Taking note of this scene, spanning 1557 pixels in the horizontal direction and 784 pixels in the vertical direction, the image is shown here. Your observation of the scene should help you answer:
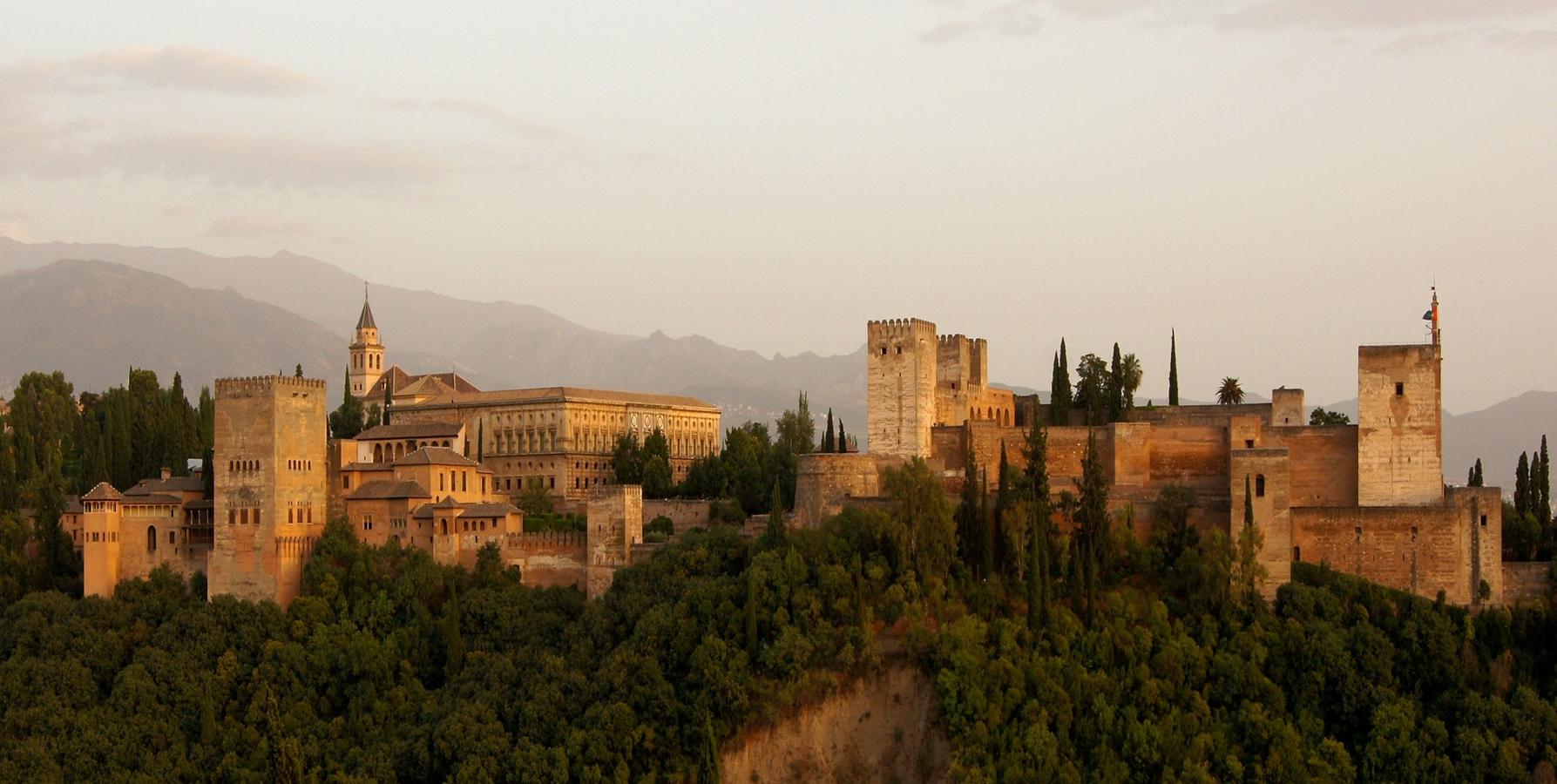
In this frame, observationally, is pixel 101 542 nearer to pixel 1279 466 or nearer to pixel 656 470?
pixel 656 470

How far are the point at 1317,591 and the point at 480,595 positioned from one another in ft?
64.7

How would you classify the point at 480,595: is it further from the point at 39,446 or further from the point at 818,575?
the point at 39,446

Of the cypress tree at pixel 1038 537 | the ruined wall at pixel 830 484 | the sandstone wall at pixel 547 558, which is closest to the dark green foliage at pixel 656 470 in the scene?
the sandstone wall at pixel 547 558

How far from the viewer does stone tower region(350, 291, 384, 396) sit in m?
82.4

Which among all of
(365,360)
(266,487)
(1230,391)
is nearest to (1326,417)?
(1230,391)

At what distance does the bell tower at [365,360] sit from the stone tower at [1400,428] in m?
48.2

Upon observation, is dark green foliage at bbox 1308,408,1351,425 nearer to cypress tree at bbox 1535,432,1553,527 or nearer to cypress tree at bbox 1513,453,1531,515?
cypress tree at bbox 1513,453,1531,515

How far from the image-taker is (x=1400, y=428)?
44375 mm

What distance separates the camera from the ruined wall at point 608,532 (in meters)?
48.4

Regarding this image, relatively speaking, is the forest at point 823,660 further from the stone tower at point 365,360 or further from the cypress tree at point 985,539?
the stone tower at point 365,360

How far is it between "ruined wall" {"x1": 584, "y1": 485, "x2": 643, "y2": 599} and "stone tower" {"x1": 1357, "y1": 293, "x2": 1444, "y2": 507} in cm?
1749

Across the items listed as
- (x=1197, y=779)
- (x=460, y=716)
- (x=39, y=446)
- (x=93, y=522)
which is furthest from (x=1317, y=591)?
(x=39, y=446)

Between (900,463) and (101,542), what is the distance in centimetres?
2101

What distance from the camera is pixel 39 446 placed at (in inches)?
2499
